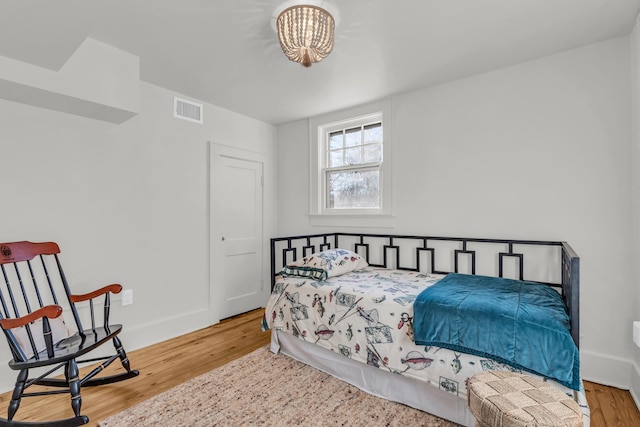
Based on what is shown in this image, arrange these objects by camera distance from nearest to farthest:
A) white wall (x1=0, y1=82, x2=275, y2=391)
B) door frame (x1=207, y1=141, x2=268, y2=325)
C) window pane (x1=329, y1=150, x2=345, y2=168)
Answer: white wall (x1=0, y1=82, x2=275, y2=391) → door frame (x1=207, y1=141, x2=268, y2=325) → window pane (x1=329, y1=150, x2=345, y2=168)

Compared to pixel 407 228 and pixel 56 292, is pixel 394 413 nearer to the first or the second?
pixel 407 228

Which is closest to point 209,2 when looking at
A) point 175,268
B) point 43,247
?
point 43,247

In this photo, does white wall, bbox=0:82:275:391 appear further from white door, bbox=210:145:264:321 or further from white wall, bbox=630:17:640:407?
white wall, bbox=630:17:640:407

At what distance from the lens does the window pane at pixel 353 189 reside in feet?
10.7

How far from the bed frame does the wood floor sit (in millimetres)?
619

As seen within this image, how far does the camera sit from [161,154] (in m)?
2.81

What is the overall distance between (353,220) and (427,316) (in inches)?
66.5

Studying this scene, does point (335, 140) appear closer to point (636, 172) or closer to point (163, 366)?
point (636, 172)

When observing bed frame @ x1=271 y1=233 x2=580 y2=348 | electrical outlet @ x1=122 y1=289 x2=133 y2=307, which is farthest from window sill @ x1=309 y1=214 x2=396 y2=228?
electrical outlet @ x1=122 y1=289 x2=133 y2=307

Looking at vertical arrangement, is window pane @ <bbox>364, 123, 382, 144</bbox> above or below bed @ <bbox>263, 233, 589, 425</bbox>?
above

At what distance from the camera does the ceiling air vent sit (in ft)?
9.54

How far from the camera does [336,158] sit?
3.57 m

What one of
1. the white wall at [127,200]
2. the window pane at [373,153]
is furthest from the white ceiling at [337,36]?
the window pane at [373,153]

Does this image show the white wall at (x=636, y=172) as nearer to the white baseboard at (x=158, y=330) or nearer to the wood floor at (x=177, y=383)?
the wood floor at (x=177, y=383)
